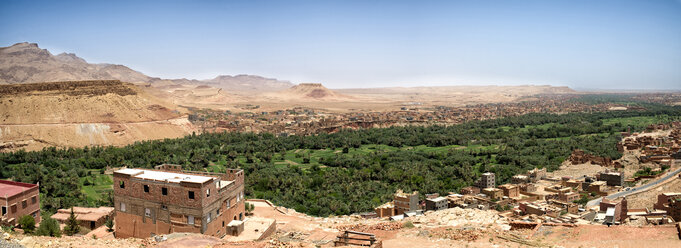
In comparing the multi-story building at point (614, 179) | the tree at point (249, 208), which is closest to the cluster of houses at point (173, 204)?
the tree at point (249, 208)

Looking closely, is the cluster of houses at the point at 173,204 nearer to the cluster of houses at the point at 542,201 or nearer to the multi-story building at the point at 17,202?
the multi-story building at the point at 17,202

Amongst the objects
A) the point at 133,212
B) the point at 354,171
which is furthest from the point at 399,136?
the point at 133,212

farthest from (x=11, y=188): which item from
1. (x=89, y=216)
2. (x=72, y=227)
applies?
(x=72, y=227)

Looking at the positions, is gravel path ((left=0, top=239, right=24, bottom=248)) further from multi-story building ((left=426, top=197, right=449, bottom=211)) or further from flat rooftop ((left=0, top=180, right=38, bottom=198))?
multi-story building ((left=426, top=197, right=449, bottom=211))

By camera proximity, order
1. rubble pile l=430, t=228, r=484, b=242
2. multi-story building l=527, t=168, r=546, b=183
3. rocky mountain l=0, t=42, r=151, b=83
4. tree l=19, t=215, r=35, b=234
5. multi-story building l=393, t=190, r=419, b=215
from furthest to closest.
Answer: rocky mountain l=0, t=42, r=151, b=83
multi-story building l=527, t=168, r=546, b=183
multi-story building l=393, t=190, r=419, b=215
tree l=19, t=215, r=35, b=234
rubble pile l=430, t=228, r=484, b=242

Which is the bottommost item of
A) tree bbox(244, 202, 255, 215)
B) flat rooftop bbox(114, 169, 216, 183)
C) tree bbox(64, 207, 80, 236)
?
tree bbox(244, 202, 255, 215)

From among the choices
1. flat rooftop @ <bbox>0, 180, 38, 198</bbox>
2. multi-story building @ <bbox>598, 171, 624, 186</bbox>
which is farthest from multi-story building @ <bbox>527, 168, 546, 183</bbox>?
flat rooftop @ <bbox>0, 180, 38, 198</bbox>

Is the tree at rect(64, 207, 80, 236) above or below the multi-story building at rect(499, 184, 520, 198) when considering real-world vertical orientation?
above
